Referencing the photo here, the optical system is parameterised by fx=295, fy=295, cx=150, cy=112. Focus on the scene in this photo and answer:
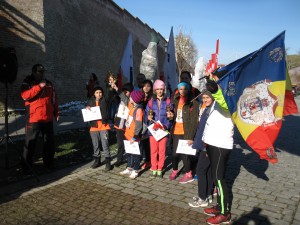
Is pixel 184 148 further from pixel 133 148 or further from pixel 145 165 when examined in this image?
pixel 145 165

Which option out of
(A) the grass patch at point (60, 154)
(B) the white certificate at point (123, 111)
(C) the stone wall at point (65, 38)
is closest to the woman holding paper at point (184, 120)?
(B) the white certificate at point (123, 111)

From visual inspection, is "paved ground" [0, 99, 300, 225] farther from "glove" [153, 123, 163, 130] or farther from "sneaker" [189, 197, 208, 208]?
"glove" [153, 123, 163, 130]

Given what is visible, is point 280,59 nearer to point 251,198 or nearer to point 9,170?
point 251,198

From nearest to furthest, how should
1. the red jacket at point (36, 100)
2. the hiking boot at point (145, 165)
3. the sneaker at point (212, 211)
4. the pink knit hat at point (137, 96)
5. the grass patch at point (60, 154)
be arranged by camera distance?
the sneaker at point (212, 211), the red jacket at point (36, 100), the grass patch at point (60, 154), the pink knit hat at point (137, 96), the hiking boot at point (145, 165)

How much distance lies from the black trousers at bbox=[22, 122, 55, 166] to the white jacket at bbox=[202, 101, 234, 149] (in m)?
3.29

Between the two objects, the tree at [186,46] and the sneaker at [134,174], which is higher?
the tree at [186,46]

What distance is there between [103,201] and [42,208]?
2.87 feet

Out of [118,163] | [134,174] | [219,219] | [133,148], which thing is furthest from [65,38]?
[219,219]

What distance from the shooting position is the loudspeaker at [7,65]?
5.59 metres

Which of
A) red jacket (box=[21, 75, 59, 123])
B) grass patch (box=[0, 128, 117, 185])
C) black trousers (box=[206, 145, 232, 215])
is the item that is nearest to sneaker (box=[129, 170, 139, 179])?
grass patch (box=[0, 128, 117, 185])

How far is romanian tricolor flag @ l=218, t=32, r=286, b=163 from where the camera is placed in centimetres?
396

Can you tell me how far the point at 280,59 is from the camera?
4.13 m

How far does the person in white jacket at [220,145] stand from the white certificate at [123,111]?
2.40m

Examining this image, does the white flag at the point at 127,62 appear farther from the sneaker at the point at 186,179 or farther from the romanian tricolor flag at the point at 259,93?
the romanian tricolor flag at the point at 259,93
